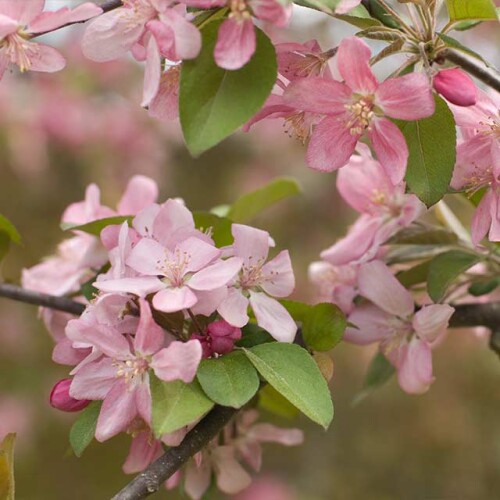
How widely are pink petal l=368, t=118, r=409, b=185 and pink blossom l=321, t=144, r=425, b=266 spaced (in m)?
0.14

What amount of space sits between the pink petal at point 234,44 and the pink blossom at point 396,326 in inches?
13.9

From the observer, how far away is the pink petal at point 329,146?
0.82 metres

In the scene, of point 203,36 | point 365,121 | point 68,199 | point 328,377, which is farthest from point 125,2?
point 68,199

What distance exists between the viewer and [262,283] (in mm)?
882

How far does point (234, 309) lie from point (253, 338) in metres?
0.07

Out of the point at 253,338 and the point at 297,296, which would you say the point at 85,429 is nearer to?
the point at 253,338

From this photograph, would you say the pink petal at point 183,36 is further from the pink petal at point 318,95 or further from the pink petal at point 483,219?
the pink petal at point 483,219

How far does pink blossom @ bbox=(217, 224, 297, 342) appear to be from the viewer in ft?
2.73

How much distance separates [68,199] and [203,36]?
2.79m

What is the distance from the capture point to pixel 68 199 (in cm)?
344

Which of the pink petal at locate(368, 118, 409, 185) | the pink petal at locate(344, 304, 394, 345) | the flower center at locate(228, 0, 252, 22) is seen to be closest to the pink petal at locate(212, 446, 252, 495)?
the pink petal at locate(344, 304, 394, 345)

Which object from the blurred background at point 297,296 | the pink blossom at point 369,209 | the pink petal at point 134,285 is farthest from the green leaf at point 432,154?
the blurred background at point 297,296

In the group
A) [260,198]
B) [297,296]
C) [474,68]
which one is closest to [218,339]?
[474,68]

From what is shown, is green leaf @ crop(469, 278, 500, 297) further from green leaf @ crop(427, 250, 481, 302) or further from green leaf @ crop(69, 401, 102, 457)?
green leaf @ crop(69, 401, 102, 457)
